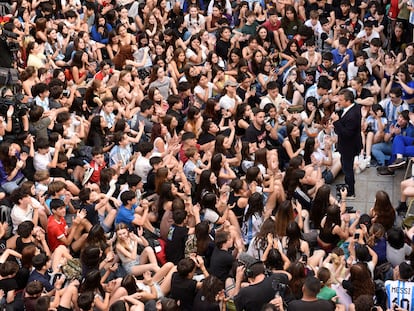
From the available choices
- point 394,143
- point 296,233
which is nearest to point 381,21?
point 394,143

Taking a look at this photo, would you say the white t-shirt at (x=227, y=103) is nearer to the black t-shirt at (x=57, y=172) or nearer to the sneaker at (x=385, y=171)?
the sneaker at (x=385, y=171)

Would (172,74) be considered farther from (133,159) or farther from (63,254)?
(63,254)

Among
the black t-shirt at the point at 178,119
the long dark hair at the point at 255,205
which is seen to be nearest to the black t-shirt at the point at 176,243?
the long dark hair at the point at 255,205

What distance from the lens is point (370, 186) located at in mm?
12484

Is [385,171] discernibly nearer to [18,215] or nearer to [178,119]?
[178,119]

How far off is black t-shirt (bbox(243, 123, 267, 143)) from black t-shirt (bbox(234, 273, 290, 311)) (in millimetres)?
4183

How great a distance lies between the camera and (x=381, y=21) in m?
16.3

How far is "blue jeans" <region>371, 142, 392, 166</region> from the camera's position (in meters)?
12.9

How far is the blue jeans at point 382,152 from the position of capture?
1288 centimetres

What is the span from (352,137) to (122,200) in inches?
135

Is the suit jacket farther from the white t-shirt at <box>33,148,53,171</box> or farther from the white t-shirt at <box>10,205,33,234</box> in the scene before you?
the white t-shirt at <box>10,205,33,234</box>

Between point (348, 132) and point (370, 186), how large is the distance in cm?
113

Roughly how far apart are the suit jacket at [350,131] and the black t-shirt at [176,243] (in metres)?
2.99

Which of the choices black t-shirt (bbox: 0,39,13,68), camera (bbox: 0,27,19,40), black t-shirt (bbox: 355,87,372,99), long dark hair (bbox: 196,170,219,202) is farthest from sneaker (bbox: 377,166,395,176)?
camera (bbox: 0,27,19,40)
